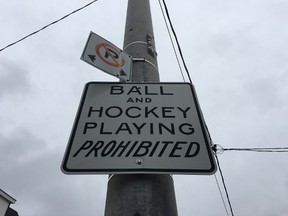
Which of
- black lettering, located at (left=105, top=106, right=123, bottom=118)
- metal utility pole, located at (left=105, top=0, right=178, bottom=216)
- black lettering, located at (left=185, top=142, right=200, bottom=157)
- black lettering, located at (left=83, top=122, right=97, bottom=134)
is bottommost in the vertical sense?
metal utility pole, located at (left=105, top=0, right=178, bottom=216)

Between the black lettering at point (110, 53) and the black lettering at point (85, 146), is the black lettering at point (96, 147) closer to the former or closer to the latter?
the black lettering at point (85, 146)

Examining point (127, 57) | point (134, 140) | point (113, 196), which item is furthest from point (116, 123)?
point (127, 57)

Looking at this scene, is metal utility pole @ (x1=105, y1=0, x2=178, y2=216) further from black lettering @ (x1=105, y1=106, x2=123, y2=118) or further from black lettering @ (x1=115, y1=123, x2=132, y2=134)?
black lettering @ (x1=105, y1=106, x2=123, y2=118)

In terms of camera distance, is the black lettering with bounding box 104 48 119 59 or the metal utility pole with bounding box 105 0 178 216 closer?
the metal utility pole with bounding box 105 0 178 216

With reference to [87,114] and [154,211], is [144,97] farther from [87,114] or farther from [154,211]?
[154,211]

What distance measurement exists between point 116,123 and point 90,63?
0.64 meters

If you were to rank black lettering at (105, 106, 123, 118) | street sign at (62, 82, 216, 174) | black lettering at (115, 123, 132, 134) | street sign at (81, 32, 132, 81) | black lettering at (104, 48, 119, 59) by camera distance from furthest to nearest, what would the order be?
1. black lettering at (104, 48, 119, 59)
2. street sign at (81, 32, 132, 81)
3. black lettering at (105, 106, 123, 118)
4. black lettering at (115, 123, 132, 134)
5. street sign at (62, 82, 216, 174)

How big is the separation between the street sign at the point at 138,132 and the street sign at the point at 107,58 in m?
0.16

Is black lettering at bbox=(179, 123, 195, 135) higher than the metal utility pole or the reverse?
higher

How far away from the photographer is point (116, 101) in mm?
1542

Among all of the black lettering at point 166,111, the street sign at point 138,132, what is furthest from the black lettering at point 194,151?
the black lettering at point 166,111

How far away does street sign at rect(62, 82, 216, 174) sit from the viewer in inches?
44.9

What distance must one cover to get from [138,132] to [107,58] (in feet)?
2.75

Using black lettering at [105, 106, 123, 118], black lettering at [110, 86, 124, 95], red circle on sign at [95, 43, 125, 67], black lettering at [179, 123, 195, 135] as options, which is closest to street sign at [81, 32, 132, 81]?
red circle on sign at [95, 43, 125, 67]
